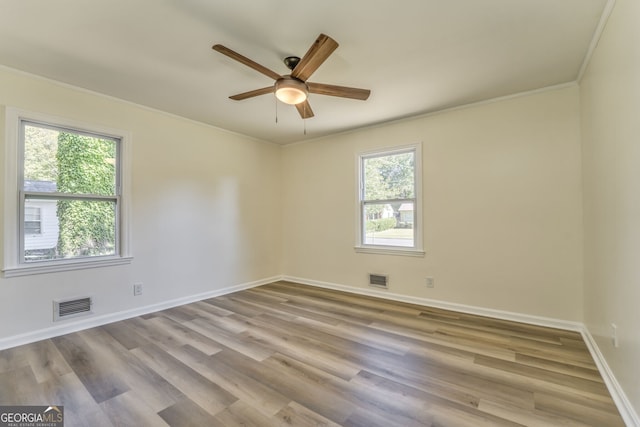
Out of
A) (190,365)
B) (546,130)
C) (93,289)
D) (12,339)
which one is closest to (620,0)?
(546,130)

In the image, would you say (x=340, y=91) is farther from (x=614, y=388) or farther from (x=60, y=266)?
(x=60, y=266)

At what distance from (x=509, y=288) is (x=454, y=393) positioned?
6.03 ft

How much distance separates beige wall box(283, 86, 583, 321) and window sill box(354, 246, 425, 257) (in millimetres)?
79

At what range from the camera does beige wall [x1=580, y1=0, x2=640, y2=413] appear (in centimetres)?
154

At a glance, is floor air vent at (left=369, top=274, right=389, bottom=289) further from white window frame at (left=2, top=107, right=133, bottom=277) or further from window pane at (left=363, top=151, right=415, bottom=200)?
white window frame at (left=2, top=107, right=133, bottom=277)

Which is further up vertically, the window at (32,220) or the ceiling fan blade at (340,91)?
the ceiling fan blade at (340,91)

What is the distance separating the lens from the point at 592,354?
2383mm

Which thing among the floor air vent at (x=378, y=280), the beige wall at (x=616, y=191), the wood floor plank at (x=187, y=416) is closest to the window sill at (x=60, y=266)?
the wood floor plank at (x=187, y=416)

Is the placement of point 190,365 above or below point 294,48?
below

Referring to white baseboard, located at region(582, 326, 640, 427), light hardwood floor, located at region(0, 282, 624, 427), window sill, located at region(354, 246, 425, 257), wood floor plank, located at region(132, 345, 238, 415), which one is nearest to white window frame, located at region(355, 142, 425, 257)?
window sill, located at region(354, 246, 425, 257)

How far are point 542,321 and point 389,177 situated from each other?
2.44 metres

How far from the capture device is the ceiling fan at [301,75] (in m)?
1.83

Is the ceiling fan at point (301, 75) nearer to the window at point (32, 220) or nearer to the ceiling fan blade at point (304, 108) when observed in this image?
the ceiling fan blade at point (304, 108)

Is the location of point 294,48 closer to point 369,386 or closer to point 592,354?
point 369,386
